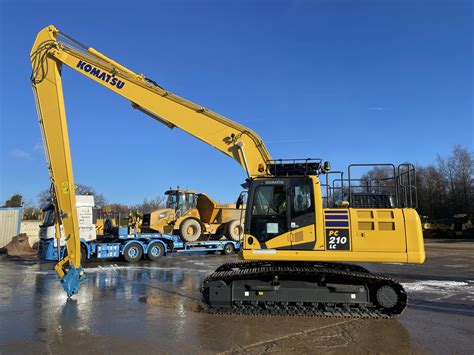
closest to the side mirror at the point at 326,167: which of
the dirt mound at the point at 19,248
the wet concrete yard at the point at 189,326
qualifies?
the wet concrete yard at the point at 189,326

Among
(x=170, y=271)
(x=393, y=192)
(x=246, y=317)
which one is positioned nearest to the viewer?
(x=246, y=317)

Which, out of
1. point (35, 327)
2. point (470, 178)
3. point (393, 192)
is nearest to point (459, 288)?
point (393, 192)

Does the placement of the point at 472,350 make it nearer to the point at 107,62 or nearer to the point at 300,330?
the point at 300,330

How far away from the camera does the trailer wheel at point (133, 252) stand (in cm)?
1975

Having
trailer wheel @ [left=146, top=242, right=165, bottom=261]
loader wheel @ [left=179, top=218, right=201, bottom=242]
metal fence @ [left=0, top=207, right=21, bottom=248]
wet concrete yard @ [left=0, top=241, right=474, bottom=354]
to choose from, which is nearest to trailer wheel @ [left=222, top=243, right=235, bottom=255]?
loader wheel @ [left=179, top=218, right=201, bottom=242]

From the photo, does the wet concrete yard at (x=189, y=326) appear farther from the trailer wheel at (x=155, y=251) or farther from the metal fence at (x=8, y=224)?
the metal fence at (x=8, y=224)

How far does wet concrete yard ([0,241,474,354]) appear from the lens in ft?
20.7

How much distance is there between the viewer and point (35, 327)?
7348 millimetres

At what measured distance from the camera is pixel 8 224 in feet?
101

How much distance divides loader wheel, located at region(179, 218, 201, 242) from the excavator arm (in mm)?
12510

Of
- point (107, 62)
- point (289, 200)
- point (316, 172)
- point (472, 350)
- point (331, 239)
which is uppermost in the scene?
point (107, 62)

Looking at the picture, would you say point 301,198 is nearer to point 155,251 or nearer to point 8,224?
point 155,251

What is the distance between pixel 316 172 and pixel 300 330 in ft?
10.4

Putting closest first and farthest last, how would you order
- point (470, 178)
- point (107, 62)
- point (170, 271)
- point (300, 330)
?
point (300, 330) < point (107, 62) < point (170, 271) < point (470, 178)
